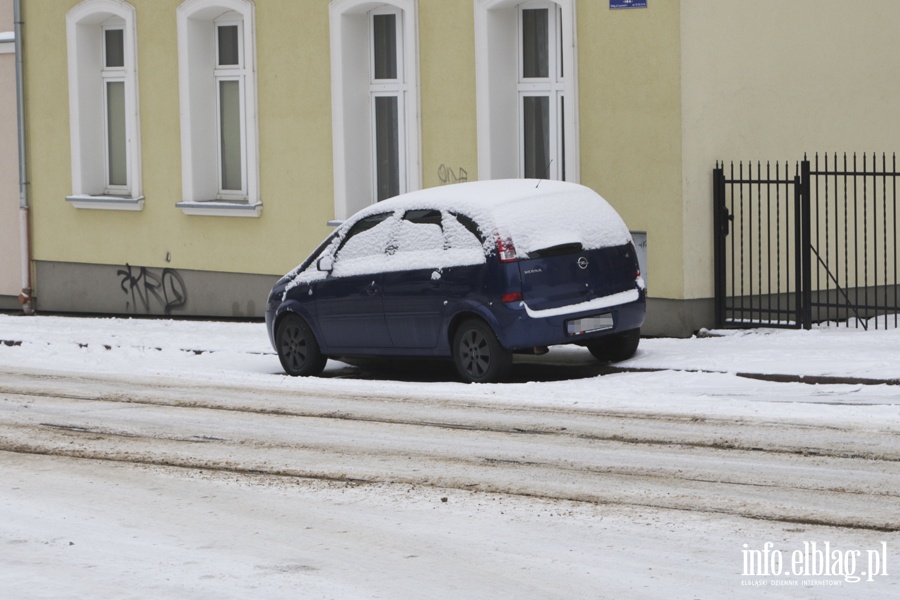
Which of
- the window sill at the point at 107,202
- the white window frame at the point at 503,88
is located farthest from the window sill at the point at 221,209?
the white window frame at the point at 503,88

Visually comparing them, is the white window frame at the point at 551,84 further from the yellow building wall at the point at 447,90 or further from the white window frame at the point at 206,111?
the white window frame at the point at 206,111

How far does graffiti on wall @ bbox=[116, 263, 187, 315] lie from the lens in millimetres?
22125

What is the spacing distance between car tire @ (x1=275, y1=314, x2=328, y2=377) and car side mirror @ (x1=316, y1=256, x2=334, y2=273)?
1.97 ft

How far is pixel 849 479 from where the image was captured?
898 cm

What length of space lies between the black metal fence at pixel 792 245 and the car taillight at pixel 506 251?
3.67m

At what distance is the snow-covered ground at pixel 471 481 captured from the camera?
23.6 ft

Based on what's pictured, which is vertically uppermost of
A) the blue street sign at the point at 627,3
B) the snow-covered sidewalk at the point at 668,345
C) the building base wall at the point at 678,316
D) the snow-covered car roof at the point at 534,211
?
the blue street sign at the point at 627,3

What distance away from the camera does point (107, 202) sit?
2284 cm

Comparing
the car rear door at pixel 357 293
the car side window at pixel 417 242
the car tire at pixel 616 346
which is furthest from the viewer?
the car tire at pixel 616 346

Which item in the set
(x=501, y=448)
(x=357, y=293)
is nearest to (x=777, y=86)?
(x=357, y=293)

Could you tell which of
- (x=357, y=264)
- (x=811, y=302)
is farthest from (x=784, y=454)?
(x=811, y=302)

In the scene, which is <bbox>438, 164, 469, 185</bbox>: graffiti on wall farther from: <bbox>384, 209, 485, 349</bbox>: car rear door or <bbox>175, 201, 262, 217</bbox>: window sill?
<bbox>384, 209, 485, 349</bbox>: car rear door

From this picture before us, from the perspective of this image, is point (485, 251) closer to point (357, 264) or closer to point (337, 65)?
point (357, 264)

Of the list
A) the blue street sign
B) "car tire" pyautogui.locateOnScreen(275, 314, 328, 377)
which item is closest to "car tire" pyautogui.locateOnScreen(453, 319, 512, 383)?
"car tire" pyautogui.locateOnScreen(275, 314, 328, 377)
